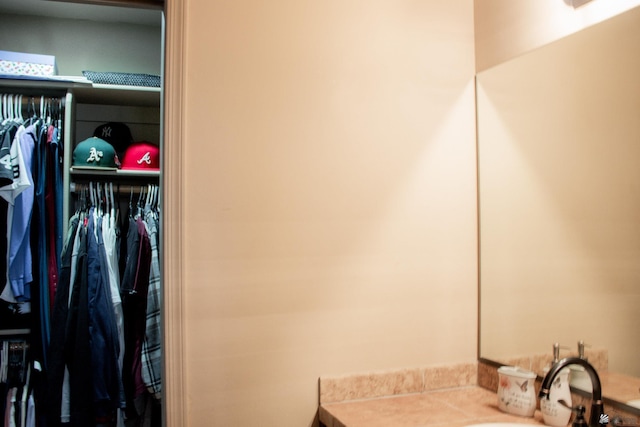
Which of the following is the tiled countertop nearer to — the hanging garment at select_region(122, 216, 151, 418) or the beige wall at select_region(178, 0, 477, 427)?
the beige wall at select_region(178, 0, 477, 427)

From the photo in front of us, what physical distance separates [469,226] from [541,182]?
0.88 ft

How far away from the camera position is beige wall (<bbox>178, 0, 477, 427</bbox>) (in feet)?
4.27

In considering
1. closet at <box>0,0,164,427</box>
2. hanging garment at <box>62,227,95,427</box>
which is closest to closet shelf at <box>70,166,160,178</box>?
closet at <box>0,0,164,427</box>

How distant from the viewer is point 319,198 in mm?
1411

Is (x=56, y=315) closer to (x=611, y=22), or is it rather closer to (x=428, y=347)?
(x=428, y=347)

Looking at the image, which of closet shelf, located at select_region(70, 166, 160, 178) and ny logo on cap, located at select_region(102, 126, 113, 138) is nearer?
closet shelf, located at select_region(70, 166, 160, 178)

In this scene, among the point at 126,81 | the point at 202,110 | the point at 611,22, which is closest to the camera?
the point at 611,22

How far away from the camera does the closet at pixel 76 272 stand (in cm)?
197

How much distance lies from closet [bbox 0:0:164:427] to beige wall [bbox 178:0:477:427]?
0.63 metres

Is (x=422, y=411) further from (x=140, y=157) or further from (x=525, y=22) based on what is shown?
(x=140, y=157)

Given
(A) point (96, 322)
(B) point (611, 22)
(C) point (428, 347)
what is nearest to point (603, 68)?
(B) point (611, 22)

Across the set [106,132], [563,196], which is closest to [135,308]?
[106,132]

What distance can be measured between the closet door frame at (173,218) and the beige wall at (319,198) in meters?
0.02

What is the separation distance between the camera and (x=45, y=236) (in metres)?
2.11
